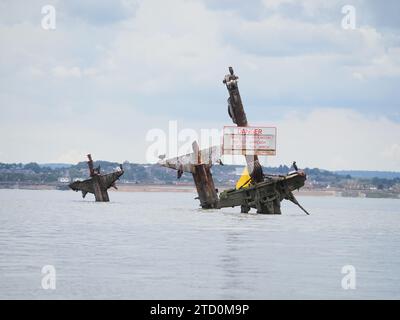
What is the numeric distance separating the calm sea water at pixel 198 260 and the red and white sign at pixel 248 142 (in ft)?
→ 14.4

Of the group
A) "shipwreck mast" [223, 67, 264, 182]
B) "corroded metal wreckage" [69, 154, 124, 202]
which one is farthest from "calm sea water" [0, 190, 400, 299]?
"corroded metal wreckage" [69, 154, 124, 202]

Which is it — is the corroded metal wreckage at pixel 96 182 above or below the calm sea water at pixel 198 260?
above

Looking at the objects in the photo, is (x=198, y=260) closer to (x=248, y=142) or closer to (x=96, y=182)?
(x=248, y=142)

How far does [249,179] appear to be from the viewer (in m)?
66.6

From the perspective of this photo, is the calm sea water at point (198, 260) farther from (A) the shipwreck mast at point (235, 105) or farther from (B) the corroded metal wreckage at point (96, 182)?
(B) the corroded metal wreckage at point (96, 182)

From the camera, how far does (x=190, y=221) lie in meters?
67.4

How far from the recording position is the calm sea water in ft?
106

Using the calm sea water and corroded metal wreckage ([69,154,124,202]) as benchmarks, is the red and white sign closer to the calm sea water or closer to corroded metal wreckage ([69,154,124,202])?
the calm sea water

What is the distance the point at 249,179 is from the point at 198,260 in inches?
1034

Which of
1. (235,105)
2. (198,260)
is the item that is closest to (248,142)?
(235,105)

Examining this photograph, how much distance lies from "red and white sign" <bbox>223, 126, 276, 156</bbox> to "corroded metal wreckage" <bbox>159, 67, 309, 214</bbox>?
1.30 ft

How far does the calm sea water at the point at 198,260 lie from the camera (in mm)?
32281

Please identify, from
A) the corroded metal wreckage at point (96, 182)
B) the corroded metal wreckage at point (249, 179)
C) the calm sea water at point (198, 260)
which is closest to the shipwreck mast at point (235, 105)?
the corroded metal wreckage at point (249, 179)
